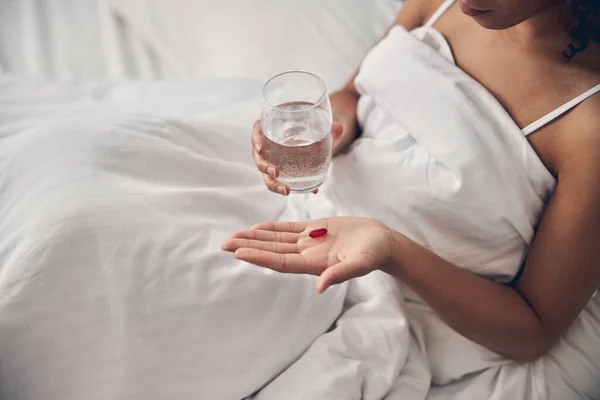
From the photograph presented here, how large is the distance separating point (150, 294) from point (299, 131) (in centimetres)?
35

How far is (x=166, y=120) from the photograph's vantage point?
1.12 m

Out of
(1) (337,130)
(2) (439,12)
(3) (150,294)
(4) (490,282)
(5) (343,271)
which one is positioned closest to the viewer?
(5) (343,271)

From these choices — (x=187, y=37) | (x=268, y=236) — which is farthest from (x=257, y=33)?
(x=268, y=236)

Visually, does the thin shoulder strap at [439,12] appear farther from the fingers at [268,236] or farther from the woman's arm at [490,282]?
the fingers at [268,236]

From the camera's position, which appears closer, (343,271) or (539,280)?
(343,271)

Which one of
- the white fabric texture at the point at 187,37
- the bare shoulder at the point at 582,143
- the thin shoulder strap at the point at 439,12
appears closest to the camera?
the bare shoulder at the point at 582,143

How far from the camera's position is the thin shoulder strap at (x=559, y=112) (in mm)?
909

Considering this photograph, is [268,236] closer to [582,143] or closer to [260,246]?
[260,246]

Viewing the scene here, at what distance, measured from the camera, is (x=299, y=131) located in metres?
0.92

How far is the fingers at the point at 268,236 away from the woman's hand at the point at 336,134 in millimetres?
107

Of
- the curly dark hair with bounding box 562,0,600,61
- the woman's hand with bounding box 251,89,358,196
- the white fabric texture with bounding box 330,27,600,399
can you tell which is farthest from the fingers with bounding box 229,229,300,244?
the curly dark hair with bounding box 562,0,600,61

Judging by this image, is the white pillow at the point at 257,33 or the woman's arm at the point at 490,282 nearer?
the woman's arm at the point at 490,282

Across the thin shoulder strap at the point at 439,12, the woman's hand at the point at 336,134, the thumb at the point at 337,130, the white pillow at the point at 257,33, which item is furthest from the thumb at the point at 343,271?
the white pillow at the point at 257,33

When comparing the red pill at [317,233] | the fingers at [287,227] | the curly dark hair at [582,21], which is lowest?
the fingers at [287,227]
